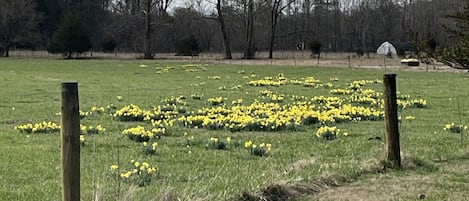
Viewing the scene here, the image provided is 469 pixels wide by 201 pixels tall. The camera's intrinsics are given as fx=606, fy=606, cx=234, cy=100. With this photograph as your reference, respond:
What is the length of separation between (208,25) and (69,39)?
3183cm

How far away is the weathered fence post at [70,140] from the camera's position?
14.6 ft

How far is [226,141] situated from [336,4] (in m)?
102

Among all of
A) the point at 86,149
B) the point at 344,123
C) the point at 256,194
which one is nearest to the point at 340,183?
the point at 256,194

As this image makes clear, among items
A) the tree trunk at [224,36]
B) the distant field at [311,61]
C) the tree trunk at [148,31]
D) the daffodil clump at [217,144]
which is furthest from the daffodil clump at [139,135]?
the tree trunk at [148,31]

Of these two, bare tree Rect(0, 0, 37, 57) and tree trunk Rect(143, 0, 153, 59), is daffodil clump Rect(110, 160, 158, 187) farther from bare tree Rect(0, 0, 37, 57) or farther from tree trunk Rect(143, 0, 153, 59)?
bare tree Rect(0, 0, 37, 57)

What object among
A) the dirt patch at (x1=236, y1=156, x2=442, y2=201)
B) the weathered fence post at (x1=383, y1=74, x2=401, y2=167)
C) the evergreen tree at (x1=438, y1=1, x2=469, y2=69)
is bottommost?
the dirt patch at (x1=236, y1=156, x2=442, y2=201)

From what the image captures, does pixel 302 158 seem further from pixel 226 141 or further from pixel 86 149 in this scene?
pixel 86 149

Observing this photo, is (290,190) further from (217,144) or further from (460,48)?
(217,144)

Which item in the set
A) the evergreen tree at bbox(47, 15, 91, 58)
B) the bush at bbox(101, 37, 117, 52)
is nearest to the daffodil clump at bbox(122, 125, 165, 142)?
the evergreen tree at bbox(47, 15, 91, 58)

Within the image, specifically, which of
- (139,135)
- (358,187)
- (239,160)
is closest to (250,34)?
(139,135)

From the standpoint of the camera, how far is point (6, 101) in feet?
66.6

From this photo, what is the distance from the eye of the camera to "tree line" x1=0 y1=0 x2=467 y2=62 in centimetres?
8594

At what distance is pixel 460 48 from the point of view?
805 cm

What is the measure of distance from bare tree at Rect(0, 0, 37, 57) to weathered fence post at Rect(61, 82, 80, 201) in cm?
8560
